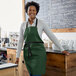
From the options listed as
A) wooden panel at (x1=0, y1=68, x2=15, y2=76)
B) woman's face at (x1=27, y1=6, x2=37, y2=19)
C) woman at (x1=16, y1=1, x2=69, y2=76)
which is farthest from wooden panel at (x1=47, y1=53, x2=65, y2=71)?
wooden panel at (x1=0, y1=68, x2=15, y2=76)

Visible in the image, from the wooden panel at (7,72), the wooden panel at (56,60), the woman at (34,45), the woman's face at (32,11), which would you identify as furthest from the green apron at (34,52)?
the wooden panel at (7,72)

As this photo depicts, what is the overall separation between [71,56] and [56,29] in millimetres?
1016

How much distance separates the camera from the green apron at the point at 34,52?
2.41 metres

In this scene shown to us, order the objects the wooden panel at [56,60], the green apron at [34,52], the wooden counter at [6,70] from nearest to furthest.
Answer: the wooden counter at [6,70] < the green apron at [34,52] < the wooden panel at [56,60]

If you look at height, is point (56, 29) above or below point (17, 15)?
below

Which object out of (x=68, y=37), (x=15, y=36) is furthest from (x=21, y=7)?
(x=68, y=37)

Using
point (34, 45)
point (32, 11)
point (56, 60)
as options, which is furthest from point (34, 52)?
point (32, 11)

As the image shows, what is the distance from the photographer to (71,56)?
2.54 meters

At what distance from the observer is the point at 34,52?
241 centimetres

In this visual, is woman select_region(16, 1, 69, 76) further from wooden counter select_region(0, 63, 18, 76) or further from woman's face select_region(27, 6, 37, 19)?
wooden counter select_region(0, 63, 18, 76)

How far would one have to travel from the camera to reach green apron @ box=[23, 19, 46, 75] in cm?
241

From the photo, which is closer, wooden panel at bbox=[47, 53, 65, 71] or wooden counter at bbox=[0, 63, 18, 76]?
wooden counter at bbox=[0, 63, 18, 76]

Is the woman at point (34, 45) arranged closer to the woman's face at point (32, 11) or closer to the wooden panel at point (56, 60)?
the woman's face at point (32, 11)

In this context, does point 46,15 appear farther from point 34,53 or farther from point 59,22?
point 34,53
